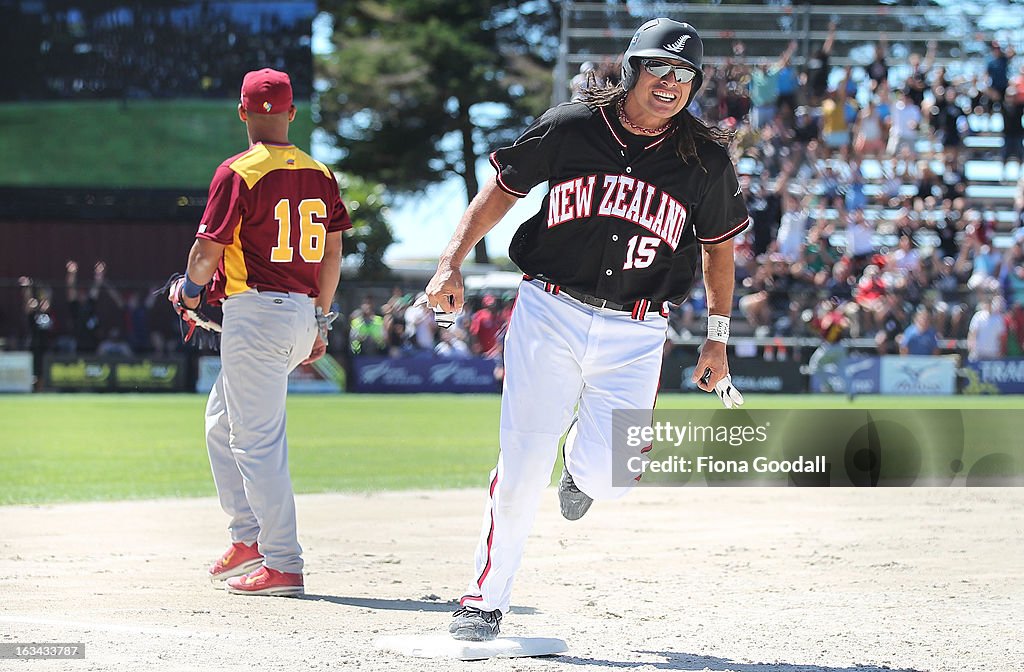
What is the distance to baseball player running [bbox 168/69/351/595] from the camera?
592 centimetres

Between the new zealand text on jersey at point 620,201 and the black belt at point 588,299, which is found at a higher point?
the new zealand text on jersey at point 620,201

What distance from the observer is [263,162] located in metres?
5.96

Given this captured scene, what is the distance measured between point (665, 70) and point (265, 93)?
2019 millimetres

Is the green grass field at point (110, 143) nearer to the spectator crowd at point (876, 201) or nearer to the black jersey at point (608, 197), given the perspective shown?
the spectator crowd at point (876, 201)

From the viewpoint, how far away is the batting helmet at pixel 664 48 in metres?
4.85

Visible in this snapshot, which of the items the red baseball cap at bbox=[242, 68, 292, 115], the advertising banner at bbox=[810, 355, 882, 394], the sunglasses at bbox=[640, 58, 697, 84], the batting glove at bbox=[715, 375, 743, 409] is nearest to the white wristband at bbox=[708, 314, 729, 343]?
the batting glove at bbox=[715, 375, 743, 409]

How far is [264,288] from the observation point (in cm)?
600

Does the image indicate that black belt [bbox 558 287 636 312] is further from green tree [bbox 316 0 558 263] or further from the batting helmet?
green tree [bbox 316 0 558 263]

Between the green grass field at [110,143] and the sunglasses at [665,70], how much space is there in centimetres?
2582

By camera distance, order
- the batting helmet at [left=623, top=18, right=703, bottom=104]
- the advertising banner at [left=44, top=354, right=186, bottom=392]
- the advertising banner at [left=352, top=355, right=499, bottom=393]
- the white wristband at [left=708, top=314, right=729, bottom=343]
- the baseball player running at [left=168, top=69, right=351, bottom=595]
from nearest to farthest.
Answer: the batting helmet at [left=623, top=18, right=703, bottom=104]
the white wristband at [left=708, top=314, right=729, bottom=343]
the baseball player running at [left=168, top=69, right=351, bottom=595]
the advertising banner at [left=44, top=354, right=186, bottom=392]
the advertising banner at [left=352, top=355, right=499, bottom=393]

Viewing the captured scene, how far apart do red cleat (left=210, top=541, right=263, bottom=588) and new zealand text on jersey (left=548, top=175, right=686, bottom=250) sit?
2.36 m

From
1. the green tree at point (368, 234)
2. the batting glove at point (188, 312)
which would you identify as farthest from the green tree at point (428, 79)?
the batting glove at point (188, 312)

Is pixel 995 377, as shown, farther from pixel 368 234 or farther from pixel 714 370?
pixel 368 234

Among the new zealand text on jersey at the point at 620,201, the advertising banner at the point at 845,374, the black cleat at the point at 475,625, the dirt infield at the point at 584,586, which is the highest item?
the new zealand text on jersey at the point at 620,201
